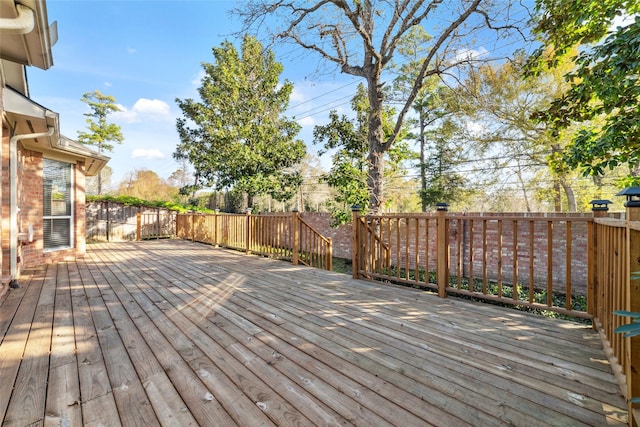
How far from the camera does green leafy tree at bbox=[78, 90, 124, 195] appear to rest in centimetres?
2041

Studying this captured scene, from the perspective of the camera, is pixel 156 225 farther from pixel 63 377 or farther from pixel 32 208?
pixel 63 377

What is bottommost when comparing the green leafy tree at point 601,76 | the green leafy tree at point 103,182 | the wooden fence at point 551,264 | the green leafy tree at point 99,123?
the wooden fence at point 551,264

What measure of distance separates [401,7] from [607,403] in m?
6.17

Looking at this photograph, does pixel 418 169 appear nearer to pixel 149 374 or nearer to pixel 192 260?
pixel 192 260

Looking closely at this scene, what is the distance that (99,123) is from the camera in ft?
68.7

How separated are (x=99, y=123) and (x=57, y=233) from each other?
20730mm

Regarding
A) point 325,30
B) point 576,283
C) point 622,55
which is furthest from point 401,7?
point 576,283

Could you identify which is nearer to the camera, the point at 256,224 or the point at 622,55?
the point at 622,55

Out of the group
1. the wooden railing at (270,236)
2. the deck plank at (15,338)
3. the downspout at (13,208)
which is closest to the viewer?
the deck plank at (15,338)

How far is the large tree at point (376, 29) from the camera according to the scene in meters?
5.04

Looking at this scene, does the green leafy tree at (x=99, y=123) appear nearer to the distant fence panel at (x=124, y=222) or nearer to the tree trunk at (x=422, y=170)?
the distant fence panel at (x=124, y=222)

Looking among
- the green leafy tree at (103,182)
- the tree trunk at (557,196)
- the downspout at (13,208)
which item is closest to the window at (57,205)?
the downspout at (13,208)

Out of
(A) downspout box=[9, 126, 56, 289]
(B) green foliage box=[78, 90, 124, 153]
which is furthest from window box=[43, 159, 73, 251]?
(B) green foliage box=[78, 90, 124, 153]

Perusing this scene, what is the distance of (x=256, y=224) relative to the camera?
6578 mm
